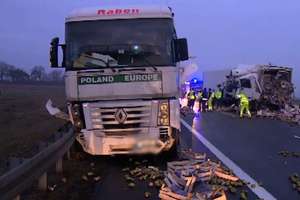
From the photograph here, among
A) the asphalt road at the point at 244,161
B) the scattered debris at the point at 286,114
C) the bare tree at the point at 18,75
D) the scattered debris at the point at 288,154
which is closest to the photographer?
the asphalt road at the point at 244,161

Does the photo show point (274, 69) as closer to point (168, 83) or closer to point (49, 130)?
point (49, 130)

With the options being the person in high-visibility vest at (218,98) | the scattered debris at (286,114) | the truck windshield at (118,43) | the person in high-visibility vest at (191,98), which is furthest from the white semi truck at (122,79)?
the person in high-visibility vest at (218,98)

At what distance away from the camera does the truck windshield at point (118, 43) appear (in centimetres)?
1153

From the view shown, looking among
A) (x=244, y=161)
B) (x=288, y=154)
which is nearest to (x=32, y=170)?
(x=244, y=161)

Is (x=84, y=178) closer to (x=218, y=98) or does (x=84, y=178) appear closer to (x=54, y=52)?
(x=54, y=52)

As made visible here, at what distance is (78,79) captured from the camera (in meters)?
11.4

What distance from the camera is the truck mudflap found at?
437 inches

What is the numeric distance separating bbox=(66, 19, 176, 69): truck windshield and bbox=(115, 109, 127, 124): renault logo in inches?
35.5

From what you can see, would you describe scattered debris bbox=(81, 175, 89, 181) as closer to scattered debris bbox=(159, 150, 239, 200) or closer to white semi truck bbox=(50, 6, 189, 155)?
white semi truck bbox=(50, 6, 189, 155)

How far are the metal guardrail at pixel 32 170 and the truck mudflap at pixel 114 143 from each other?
36 centimetres

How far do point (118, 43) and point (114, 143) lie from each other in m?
1.96

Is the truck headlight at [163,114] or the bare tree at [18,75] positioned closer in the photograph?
the truck headlight at [163,114]

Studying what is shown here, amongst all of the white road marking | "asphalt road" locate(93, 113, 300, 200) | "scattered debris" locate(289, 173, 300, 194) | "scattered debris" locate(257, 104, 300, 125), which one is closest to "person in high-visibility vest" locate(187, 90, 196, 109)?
"scattered debris" locate(257, 104, 300, 125)

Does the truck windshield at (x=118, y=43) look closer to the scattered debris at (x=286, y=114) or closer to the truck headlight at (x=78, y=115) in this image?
the truck headlight at (x=78, y=115)
